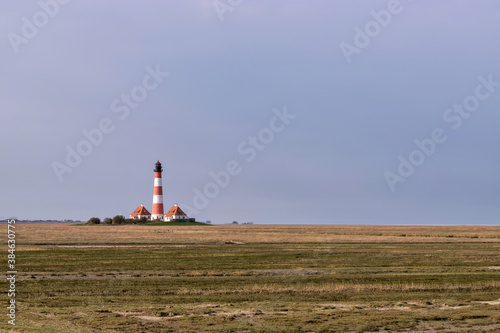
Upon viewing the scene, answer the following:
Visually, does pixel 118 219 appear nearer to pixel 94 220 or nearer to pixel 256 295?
pixel 94 220

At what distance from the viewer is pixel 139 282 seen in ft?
102

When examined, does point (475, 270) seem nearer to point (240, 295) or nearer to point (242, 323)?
point (240, 295)

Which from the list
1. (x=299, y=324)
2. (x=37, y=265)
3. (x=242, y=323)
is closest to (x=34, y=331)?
(x=242, y=323)

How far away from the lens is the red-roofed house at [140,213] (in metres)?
182

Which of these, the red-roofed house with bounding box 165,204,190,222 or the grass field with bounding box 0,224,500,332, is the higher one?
the red-roofed house with bounding box 165,204,190,222

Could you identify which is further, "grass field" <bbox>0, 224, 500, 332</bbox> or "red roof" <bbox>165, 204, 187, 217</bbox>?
"red roof" <bbox>165, 204, 187, 217</bbox>

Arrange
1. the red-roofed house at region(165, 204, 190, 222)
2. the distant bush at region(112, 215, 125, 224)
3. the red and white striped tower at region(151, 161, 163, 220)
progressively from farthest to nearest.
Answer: the distant bush at region(112, 215, 125, 224), the red-roofed house at region(165, 204, 190, 222), the red and white striped tower at region(151, 161, 163, 220)

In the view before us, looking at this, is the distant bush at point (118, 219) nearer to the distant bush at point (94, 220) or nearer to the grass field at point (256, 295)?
the distant bush at point (94, 220)

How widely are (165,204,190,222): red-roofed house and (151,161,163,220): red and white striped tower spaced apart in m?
10.3

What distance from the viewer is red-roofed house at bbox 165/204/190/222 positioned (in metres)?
176

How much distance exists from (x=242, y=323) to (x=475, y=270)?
72.3 feet

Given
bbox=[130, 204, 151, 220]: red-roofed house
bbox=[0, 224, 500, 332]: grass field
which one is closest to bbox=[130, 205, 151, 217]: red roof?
bbox=[130, 204, 151, 220]: red-roofed house

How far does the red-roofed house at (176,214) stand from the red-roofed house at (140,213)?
6963 mm

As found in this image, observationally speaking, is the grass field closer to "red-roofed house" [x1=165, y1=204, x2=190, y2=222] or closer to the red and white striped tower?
the red and white striped tower
